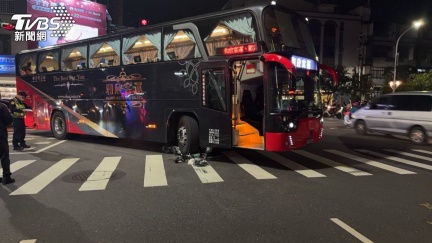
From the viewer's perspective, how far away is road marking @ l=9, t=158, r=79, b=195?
21.1 ft

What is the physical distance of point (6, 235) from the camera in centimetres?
433

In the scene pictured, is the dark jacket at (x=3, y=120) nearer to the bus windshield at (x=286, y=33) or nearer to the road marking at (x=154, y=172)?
the road marking at (x=154, y=172)

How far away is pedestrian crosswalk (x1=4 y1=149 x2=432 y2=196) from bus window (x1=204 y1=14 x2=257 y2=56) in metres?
3.14

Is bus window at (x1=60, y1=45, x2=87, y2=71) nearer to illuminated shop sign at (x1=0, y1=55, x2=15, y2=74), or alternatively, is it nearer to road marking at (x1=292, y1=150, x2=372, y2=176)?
road marking at (x1=292, y1=150, x2=372, y2=176)

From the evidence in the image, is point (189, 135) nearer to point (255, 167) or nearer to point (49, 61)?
point (255, 167)

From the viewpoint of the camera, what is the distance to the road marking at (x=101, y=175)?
6.66 metres

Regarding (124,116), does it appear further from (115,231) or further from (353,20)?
(353,20)

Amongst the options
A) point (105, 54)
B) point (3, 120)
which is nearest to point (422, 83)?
point (105, 54)

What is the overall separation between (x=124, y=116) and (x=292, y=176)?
20.0 feet

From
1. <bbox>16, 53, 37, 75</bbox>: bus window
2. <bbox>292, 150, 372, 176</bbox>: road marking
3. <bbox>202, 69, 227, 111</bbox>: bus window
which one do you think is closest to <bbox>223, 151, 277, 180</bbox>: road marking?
<bbox>202, 69, 227, 111</bbox>: bus window

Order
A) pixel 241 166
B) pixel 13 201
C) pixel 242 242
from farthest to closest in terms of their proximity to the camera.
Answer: pixel 241 166 < pixel 13 201 < pixel 242 242

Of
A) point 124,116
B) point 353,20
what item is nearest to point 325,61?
point 353,20

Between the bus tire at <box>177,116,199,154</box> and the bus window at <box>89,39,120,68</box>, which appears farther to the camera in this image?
the bus window at <box>89,39,120,68</box>

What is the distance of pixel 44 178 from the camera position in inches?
291
